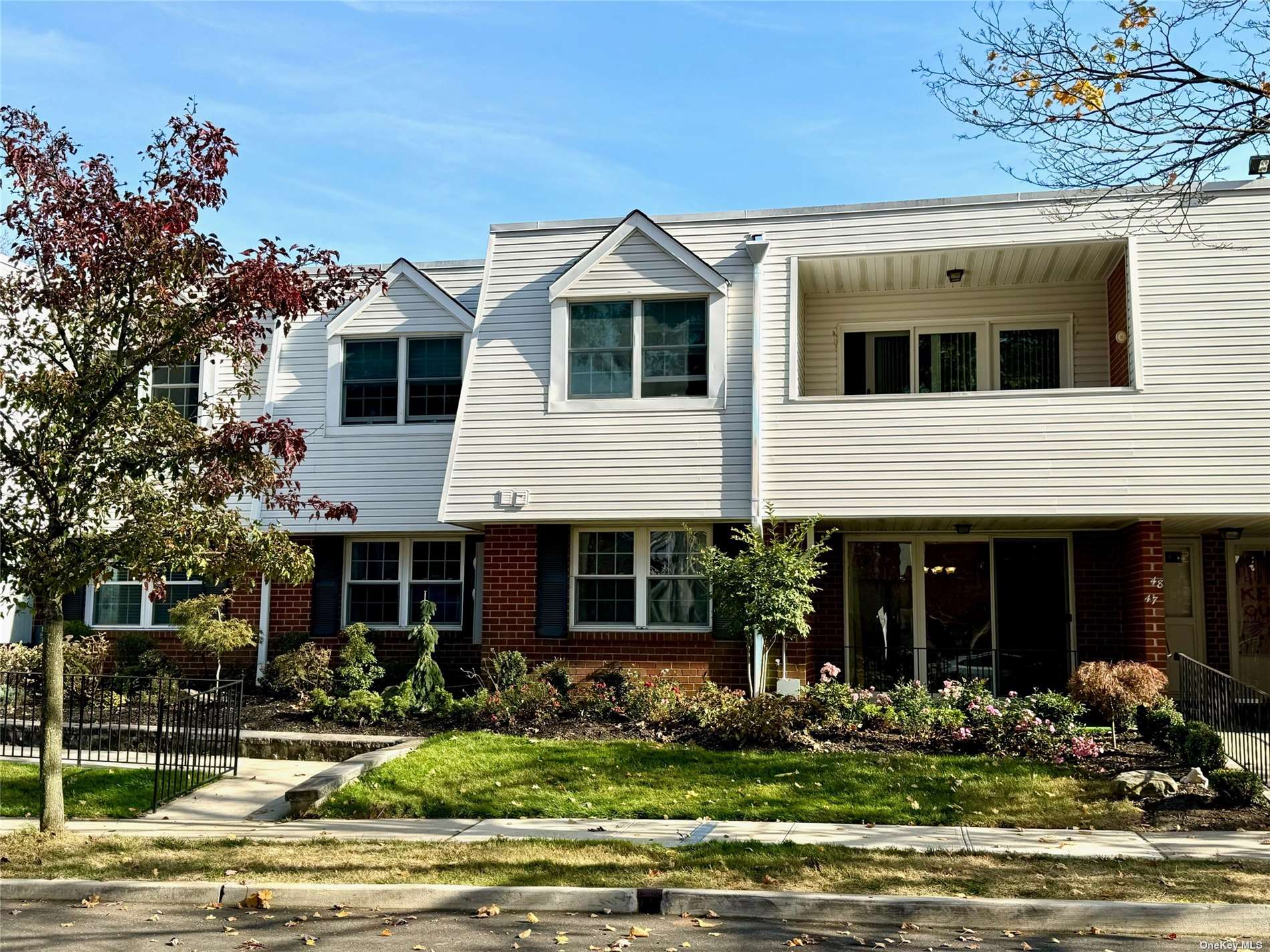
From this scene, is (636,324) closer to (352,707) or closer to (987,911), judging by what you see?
(352,707)

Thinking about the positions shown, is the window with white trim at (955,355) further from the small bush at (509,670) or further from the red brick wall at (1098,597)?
the small bush at (509,670)

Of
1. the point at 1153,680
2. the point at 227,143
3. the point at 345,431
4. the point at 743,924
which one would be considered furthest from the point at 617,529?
the point at 743,924

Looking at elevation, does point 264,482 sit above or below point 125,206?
below

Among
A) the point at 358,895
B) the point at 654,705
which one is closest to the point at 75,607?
the point at 654,705

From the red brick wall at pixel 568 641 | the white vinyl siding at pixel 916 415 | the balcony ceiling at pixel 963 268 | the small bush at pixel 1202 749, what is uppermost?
the balcony ceiling at pixel 963 268

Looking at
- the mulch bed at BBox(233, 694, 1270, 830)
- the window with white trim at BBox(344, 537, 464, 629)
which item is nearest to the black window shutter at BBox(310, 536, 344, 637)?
the window with white trim at BBox(344, 537, 464, 629)

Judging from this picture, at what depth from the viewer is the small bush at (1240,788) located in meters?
10.7

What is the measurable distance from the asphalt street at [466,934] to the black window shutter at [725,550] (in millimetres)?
8097

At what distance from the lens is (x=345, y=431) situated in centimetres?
1883

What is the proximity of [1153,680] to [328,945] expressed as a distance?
10912 mm

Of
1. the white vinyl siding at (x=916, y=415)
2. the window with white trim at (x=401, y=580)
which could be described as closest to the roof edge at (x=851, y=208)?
the white vinyl siding at (x=916, y=415)

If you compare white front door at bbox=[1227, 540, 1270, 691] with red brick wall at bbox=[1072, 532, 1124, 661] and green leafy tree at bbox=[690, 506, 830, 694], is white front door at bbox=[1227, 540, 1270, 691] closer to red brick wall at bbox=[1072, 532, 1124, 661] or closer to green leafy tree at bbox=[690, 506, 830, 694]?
red brick wall at bbox=[1072, 532, 1124, 661]

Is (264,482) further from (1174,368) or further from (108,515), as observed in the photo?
(1174,368)

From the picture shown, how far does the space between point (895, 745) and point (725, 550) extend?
430 cm
